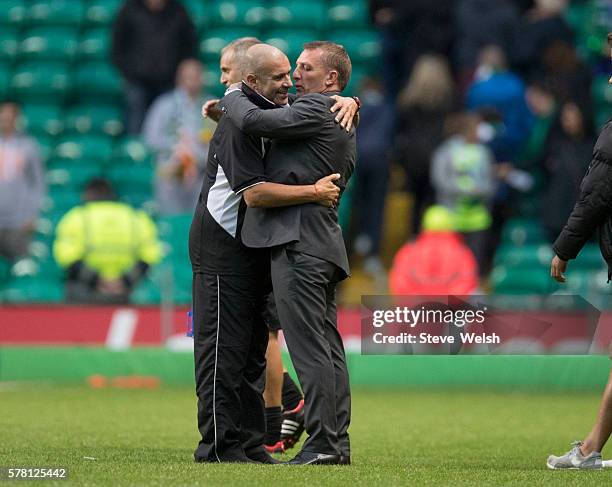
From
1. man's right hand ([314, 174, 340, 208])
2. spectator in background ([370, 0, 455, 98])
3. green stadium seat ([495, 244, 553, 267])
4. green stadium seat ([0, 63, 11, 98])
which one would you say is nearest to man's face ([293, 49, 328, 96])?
man's right hand ([314, 174, 340, 208])

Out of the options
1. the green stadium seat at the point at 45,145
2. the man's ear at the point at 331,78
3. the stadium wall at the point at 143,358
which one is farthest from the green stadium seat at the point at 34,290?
the man's ear at the point at 331,78

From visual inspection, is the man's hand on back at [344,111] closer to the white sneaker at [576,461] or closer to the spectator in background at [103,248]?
the white sneaker at [576,461]

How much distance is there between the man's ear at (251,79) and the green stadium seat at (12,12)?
46.2 feet

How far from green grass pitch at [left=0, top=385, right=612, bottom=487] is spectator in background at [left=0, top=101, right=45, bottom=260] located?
10.2 feet

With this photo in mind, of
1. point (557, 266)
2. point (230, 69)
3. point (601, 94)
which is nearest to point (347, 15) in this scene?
point (601, 94)

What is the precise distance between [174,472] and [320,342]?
1.04m

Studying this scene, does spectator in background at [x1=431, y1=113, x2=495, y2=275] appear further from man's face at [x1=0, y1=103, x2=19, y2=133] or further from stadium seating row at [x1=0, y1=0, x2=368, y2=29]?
man's face at [x1=0, y1=103, x2=19, y2=133]

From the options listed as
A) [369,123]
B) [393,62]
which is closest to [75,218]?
[369,123]

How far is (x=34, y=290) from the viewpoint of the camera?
655 inches

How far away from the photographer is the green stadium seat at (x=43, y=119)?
65.3ft

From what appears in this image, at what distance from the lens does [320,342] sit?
25.1ft

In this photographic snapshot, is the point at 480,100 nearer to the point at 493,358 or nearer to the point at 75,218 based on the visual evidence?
the point at 493,358

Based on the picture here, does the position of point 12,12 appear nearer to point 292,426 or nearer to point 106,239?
point 106,239

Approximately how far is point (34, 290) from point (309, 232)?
9485mm
